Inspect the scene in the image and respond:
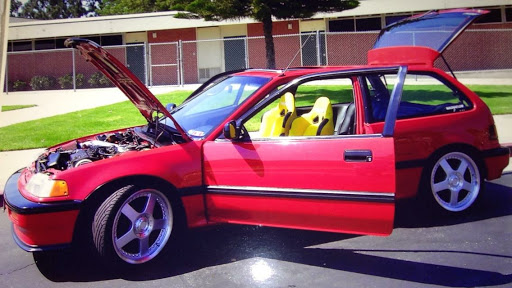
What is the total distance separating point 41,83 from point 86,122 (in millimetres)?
15886

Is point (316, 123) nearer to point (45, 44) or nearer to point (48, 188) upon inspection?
point (48, 188)

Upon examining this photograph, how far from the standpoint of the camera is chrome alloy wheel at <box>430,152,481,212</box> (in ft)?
17.0

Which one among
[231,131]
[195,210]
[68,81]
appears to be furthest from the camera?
[68,81]

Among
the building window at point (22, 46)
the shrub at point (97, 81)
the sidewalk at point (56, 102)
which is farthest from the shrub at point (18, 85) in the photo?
the sidewalk at point (56, 102)

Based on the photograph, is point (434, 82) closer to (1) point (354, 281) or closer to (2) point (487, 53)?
(1) point (354, 281)

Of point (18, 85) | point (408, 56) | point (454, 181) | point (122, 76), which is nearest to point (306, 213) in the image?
point (122, 76)

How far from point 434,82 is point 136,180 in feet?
11.3

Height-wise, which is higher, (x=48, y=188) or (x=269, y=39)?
(x=269, y=39)

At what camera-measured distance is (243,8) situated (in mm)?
15672

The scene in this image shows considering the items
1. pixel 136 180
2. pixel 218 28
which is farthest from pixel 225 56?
pixel 136 180

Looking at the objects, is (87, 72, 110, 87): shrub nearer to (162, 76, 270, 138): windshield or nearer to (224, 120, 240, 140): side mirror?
(162, 76, 270, 138): windshield

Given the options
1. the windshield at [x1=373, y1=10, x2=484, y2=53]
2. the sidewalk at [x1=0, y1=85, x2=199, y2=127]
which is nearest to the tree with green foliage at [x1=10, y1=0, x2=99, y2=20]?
the sidewalk at [x1=0, y1=85, x2=199, y2=127]

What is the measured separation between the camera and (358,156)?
3861mm

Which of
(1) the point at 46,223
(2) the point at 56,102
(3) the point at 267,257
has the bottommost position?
(3) the point at 267,257
